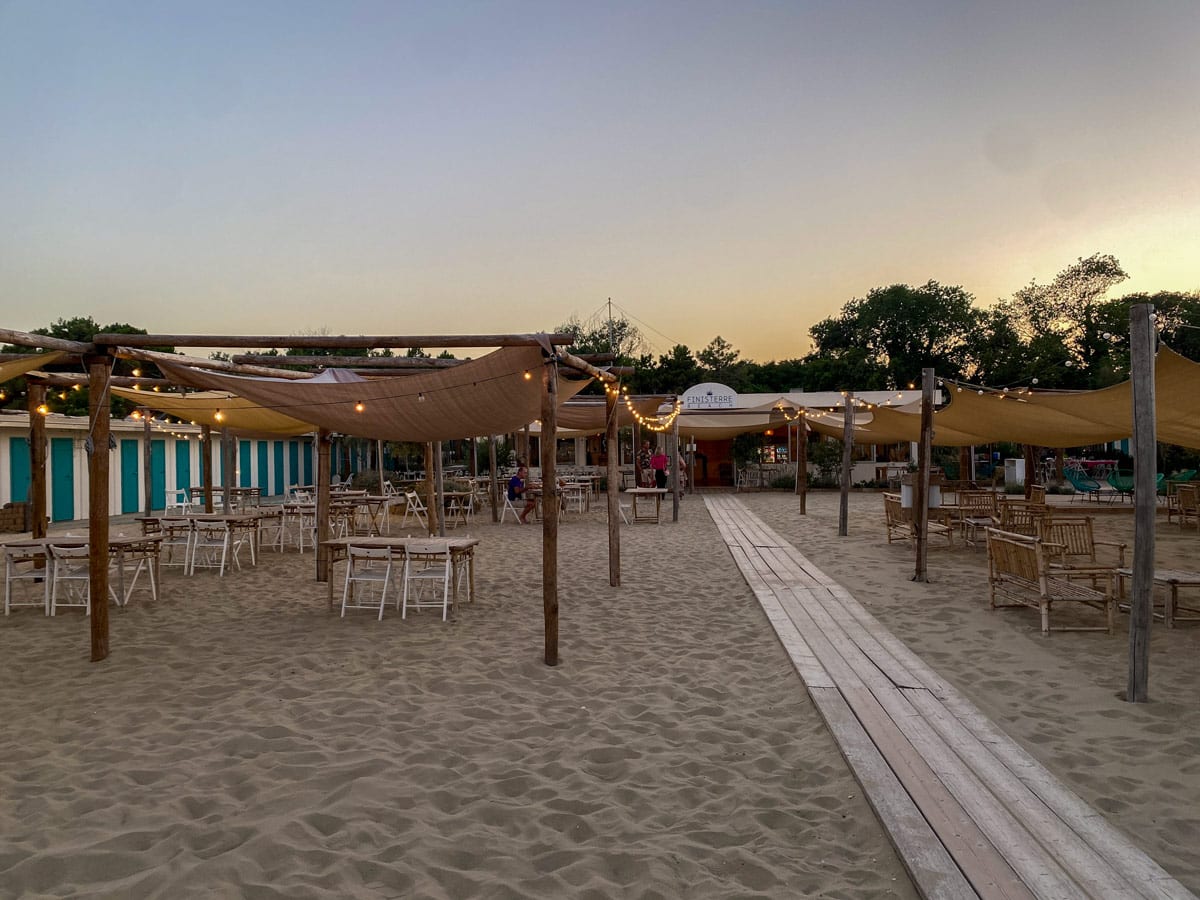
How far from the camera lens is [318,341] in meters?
4.74

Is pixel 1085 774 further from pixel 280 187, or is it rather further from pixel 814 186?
pixel 280 187

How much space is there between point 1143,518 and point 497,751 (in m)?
3.48

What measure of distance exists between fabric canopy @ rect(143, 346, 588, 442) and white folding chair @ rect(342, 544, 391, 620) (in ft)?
4.09

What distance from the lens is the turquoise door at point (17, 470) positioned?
12.9 m

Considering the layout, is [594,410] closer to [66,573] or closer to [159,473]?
[66,573]

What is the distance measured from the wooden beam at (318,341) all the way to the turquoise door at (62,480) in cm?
1155

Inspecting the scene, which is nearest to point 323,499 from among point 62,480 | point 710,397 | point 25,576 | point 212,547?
point 212,547

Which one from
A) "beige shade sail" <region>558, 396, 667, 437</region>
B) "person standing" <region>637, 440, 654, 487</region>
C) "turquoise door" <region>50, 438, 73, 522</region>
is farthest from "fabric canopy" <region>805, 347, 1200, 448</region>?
"turquoise door" <region>50, 438, 73, 522</region>

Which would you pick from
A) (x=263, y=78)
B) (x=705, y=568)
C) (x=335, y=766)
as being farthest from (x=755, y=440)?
(x=335, y=766)

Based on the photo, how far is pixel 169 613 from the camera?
591 centimetres

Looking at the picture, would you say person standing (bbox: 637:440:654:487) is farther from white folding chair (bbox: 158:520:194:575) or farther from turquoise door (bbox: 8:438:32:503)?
turquoise door (bbox: 8:438:32:503)

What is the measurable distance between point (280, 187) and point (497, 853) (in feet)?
37.6

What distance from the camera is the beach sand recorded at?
2.17 meters

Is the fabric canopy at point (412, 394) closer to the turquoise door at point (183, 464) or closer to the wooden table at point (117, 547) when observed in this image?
the wooden table at point (117, 547)
